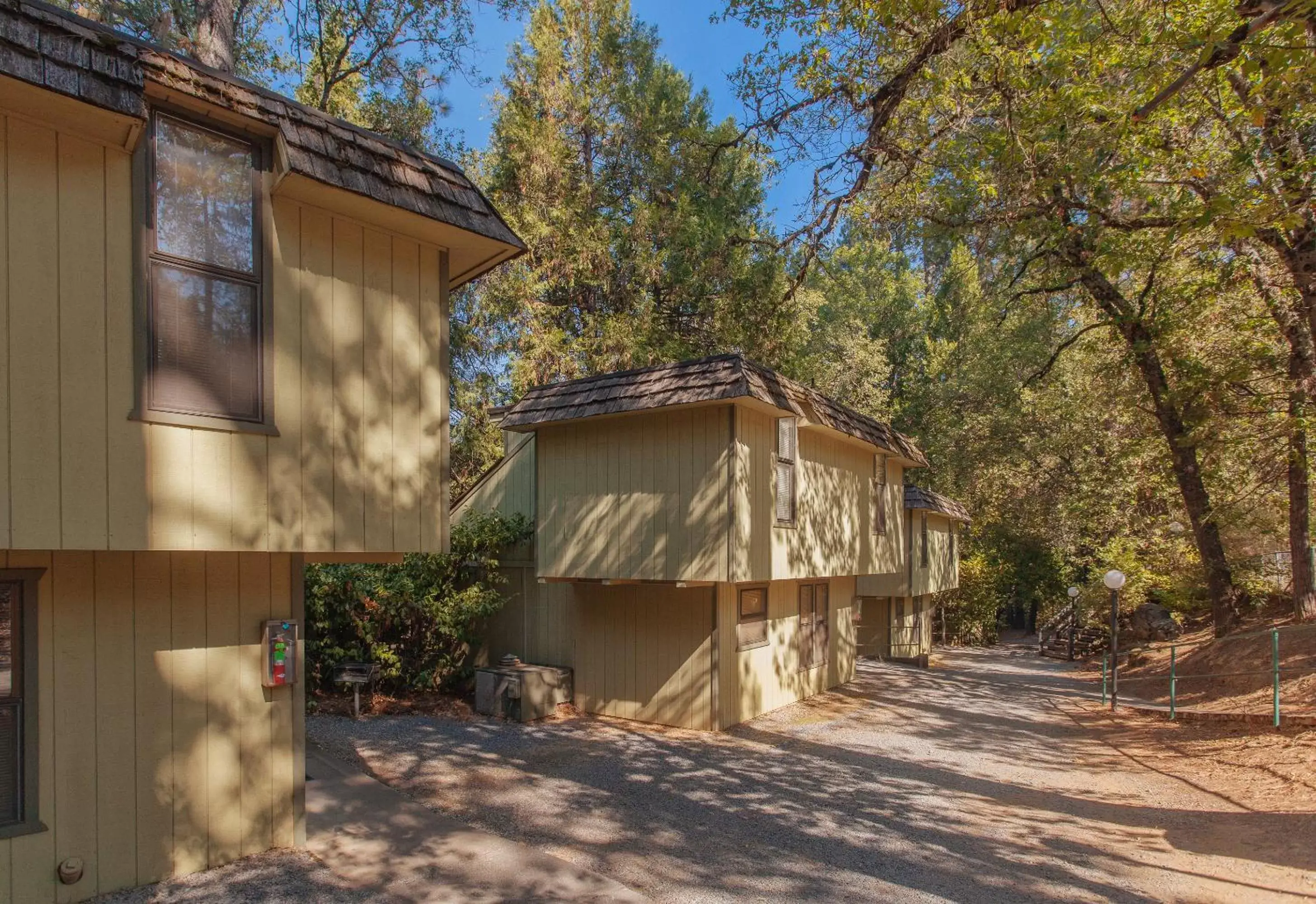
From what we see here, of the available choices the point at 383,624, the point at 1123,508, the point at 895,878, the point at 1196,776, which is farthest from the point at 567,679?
the point at 1123,508

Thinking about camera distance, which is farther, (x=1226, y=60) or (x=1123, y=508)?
(x=1123, y=508)

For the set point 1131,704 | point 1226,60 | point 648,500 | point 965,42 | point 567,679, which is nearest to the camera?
point 1226,60

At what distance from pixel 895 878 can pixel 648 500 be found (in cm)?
593

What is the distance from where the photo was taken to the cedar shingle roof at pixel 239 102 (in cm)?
379

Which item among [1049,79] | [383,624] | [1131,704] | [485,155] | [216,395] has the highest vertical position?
[485,155]

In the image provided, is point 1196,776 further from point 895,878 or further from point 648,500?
point 648,500

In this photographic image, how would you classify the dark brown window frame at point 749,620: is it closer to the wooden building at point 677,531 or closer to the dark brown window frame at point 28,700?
the wooden building at point 677,531

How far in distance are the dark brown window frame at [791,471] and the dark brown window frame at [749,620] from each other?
123 cm

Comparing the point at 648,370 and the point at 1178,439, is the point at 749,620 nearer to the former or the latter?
the point at 648,370

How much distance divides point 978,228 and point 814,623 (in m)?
7.41

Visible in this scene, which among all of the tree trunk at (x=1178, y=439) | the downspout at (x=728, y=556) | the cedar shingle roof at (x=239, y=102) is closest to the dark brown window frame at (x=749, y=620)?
the downspout at (x=728, y=556)

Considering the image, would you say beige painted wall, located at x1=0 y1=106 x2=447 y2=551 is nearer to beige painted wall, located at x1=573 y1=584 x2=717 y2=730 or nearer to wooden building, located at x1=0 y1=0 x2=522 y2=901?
wooden building, located at x1=0 y1=0 x2=522 y2=901

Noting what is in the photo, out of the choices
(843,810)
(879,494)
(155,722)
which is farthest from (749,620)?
(155,722)

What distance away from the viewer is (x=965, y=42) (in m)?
7.89
